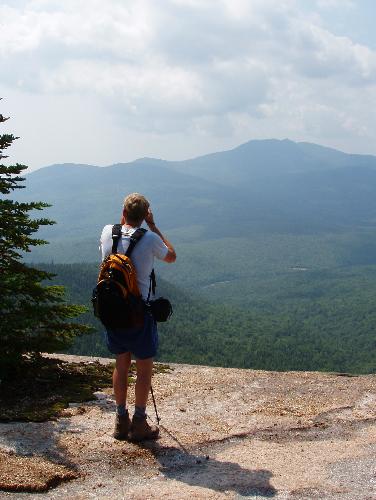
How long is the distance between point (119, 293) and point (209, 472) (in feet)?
7.72

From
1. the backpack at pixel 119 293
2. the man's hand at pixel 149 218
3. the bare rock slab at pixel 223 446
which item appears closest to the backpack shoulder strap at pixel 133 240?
the backpack at pixel 119 293

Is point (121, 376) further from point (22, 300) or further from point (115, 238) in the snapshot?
point (22, 300)

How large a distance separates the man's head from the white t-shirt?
0.13 m

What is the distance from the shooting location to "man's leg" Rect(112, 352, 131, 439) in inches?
280

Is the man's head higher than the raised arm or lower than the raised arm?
higher

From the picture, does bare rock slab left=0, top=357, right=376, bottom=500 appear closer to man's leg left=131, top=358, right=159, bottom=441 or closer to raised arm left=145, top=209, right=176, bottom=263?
man's leg left=131, top=358, right=159, bottom=441

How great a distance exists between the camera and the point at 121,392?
7.14 metres

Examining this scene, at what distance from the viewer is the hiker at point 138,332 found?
6.72 meters

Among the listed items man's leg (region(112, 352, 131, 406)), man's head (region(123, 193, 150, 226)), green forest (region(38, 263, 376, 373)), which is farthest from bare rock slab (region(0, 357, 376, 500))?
green forest (region(38, 263, 376, 373))

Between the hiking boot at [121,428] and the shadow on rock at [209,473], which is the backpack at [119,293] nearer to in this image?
the hiking boot at [121,428]

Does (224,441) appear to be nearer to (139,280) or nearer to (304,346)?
(139,280)

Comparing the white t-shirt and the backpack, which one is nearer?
the backpack

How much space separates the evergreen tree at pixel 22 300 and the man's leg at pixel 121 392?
2.64 metres

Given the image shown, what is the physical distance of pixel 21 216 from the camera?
385 inches
